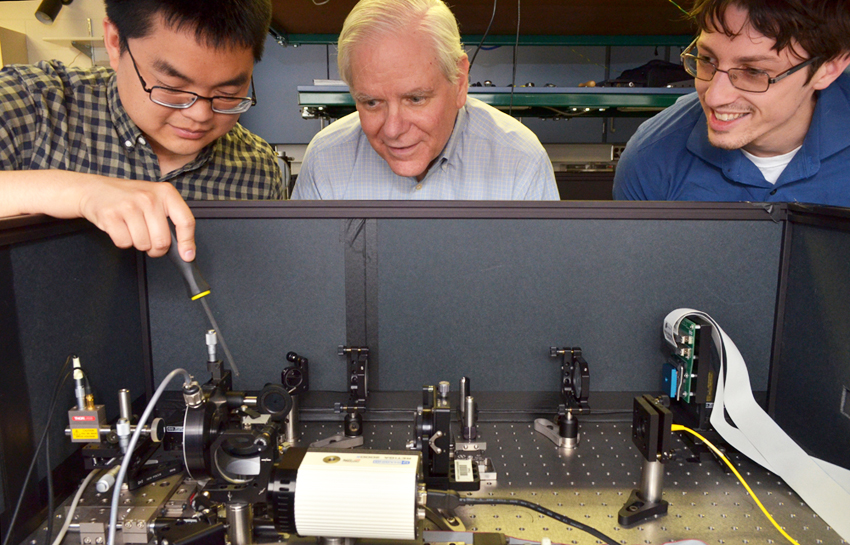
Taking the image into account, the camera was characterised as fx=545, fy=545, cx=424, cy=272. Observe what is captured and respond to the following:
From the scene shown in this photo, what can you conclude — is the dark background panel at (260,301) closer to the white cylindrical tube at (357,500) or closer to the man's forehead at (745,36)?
the white cylindrical tube at (357,500)

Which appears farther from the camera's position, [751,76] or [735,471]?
[751,76]

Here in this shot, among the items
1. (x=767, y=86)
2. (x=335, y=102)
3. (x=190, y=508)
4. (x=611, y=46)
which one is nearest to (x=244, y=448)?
(x=190, y=508)

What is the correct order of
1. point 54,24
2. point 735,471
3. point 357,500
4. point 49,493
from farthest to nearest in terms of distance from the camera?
point 54,24 → point 735,471 → point 49,493 → point 357,500

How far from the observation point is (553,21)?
9.09 ft

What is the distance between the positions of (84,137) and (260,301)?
1.95 feet

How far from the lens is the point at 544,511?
2.47 ft

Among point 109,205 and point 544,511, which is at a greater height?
point 109,205

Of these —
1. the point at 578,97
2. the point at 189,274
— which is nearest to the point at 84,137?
the point at 189,274

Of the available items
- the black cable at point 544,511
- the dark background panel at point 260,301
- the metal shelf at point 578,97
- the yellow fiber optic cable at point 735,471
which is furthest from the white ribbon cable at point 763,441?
the metal shelf at point 578,97

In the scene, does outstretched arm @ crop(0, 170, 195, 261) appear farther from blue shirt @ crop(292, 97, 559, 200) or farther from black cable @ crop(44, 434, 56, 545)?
blue shirt @ crop(292, 97, 559, 200)

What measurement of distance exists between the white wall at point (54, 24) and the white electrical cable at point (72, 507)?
3.88m

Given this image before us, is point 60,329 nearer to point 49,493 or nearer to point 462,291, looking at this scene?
point 49,493

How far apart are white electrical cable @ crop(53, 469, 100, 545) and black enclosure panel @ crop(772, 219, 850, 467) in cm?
111

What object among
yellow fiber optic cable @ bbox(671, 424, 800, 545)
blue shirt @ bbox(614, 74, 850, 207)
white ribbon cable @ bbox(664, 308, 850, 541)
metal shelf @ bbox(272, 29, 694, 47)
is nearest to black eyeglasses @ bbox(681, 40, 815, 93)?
blue shirt @ bbox(614, 74, 850, 207)
